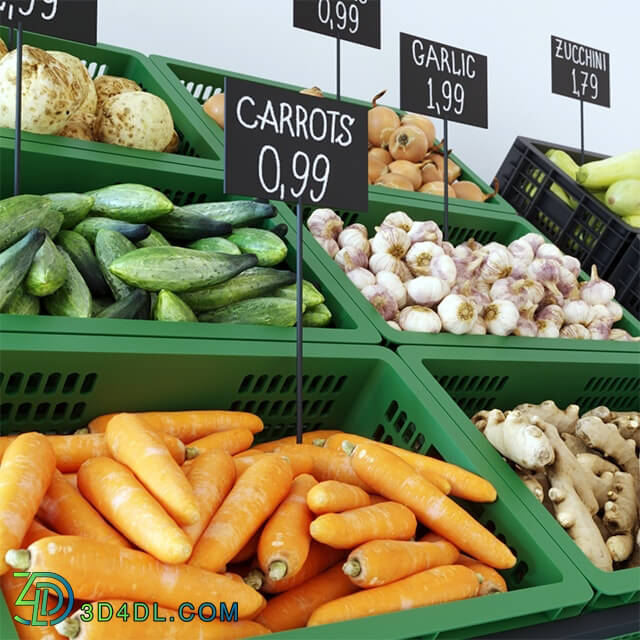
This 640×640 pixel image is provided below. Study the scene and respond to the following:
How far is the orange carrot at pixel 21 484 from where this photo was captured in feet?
2.78

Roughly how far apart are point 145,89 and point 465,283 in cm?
120

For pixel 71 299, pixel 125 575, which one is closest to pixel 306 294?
pixel 71 299

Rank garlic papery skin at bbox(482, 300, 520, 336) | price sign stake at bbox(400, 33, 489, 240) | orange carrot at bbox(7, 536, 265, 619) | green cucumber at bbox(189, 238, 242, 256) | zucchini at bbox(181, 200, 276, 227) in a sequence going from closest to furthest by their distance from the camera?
1. orange carrot at bbox(7, 536, 265, 619)
2. green cucumber at bbox(189, 238, 242, 256)
3. zucchini at bbox(181, 200, 276, 227)
4. garlic papery skin at bbox(482, 300, 520, 336)
5. price sign stake at bbox(400, 33, 489, 240)

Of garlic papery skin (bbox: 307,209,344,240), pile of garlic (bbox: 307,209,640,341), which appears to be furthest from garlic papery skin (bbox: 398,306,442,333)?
garlic papery skin (bbox: 307,209,344,240)

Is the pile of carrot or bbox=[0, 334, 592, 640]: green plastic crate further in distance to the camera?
bbox=[0, 334, 592, 640]: green plastic crate

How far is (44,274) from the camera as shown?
1.28 metres

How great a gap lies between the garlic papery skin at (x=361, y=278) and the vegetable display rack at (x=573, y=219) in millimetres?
1165

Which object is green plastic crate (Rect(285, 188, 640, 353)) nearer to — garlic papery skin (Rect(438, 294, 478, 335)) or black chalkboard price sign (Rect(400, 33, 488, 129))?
garlic papery skin (Rect(438, 294, 478, 335))

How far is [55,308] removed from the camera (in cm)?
134

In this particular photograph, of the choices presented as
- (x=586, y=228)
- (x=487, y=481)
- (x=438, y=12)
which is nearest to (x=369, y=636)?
(x=487, y=481)

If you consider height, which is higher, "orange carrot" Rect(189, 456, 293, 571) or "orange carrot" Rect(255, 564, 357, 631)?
"orange carrot" Rect(189, 456, 293, 571)

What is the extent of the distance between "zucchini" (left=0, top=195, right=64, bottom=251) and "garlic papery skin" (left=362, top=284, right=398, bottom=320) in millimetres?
741

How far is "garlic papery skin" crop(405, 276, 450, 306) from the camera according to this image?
6.13 ft

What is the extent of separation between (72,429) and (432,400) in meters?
Answer: 0.68
